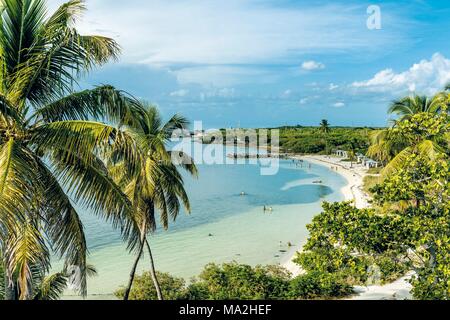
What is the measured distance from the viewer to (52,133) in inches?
191

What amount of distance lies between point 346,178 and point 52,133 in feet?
198

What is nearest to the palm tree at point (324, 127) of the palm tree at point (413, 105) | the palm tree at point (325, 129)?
the palm tree at point (325, 129)

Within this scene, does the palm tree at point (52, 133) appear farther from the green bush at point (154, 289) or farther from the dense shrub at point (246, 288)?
the green bush at point (154, 289)

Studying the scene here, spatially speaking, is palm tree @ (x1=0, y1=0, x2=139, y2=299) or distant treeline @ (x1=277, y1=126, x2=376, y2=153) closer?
palm tree @ (x1=0, y1=0, x2=139, y2=299)

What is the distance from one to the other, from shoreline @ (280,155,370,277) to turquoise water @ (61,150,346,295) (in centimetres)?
128

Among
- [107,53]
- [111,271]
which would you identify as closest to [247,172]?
[111,271]

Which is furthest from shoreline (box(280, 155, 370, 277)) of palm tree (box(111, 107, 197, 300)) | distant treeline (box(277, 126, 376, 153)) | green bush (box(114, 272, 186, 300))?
palm tree (box(111, 107, 197, 300))

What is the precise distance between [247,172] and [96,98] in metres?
73.0

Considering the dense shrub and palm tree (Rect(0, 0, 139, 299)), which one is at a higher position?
palm tree (Rect(0, 0, 139, 299))

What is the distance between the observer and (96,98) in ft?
18.2

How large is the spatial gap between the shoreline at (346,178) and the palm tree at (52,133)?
57.8 feet

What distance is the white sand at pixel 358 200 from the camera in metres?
11.3

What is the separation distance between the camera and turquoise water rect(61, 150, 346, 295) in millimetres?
24469

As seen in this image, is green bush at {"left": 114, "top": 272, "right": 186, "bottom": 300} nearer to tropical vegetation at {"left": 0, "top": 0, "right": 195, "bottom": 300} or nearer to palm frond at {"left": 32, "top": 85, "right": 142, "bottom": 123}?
tropical vegetation at {"left": 0, "top": 0, "right": 195, "bottom": 300}
